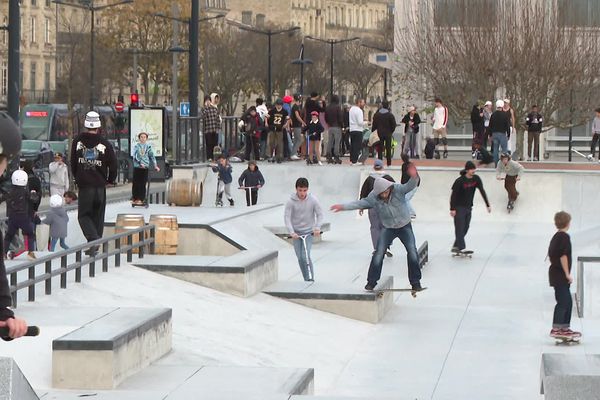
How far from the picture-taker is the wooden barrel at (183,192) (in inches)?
1043

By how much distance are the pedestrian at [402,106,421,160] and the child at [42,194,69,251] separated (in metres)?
21.4

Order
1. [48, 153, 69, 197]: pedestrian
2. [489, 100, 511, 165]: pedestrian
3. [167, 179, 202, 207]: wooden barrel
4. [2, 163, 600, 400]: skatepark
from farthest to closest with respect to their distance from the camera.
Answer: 1. [489, 100, 511, 165]: pedestrian
2. [48, 153, 69, 197]: pedestrian
3. [167, 179, 202, 207]: wooden barrel
4. [2, 163, 600, 400]: skatepark

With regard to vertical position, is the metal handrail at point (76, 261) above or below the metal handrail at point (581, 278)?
above

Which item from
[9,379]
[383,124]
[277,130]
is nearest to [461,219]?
[383,124]

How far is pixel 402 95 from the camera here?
52594mm

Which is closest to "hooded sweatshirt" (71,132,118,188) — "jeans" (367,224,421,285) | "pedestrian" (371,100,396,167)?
"jeans" (367,224,421,285)

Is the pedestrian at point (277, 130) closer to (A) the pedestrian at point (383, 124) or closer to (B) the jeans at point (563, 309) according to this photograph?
(A) the pedestrian at point (383, 124)

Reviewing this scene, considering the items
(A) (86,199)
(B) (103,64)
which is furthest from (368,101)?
(A) (86,199)

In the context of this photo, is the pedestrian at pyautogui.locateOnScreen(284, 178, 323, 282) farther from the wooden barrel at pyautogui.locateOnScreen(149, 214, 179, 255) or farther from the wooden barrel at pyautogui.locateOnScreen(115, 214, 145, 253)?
the wooden barrel at pyautogui.locateOnScreen(149, 214, 179, 255)

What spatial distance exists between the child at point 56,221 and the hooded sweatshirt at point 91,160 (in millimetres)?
3739

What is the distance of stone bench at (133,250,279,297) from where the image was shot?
59.1ft

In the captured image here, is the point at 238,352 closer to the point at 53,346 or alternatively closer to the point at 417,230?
the point at 53,346

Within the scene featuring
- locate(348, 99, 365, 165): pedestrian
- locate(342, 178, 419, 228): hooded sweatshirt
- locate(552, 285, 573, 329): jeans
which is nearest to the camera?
locate(552, 285, 573, 329): jeans

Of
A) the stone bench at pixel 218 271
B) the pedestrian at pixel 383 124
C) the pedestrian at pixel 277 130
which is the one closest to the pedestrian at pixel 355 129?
the pedestrian at pixel 383 124
